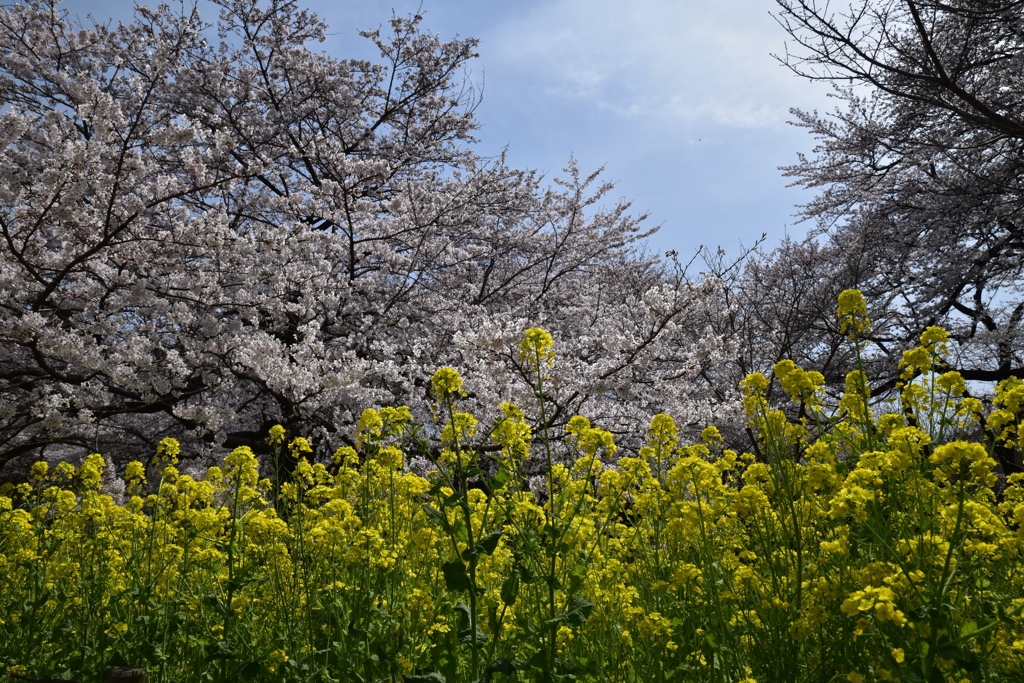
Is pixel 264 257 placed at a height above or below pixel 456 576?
above

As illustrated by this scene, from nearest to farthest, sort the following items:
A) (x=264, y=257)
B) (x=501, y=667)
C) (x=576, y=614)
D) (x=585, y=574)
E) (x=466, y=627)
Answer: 1. (x=501, y=667)
2. (x=576, y=614)
3. (x=466, y=627)
4. (x=585, y=574)
5. (x=264, y=257)

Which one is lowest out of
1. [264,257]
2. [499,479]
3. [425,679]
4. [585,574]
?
[425,679]

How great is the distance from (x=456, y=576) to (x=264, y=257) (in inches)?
280

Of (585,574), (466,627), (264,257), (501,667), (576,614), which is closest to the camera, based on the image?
(501,667)

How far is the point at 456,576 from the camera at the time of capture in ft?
6.72

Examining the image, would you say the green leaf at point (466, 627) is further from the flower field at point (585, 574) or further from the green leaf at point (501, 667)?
the green leaf at point (501, 667)

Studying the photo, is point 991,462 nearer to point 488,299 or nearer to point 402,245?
point 402,245

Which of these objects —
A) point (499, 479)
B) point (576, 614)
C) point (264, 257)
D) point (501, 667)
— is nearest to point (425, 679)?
point (501, 667)

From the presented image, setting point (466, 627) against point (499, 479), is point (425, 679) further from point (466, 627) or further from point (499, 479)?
point (499, 479)

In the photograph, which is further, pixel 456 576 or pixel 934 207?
pixel 934 207

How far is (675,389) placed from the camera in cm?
870

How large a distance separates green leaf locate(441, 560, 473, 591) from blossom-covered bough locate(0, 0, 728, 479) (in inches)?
196

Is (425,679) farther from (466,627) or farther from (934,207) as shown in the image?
(934,207)

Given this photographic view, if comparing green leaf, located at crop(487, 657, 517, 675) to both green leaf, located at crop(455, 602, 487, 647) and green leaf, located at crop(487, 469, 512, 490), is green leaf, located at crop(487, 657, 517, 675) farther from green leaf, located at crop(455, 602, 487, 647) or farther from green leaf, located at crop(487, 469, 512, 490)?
green leaf, located at crop(487, 469, 512, 490)
